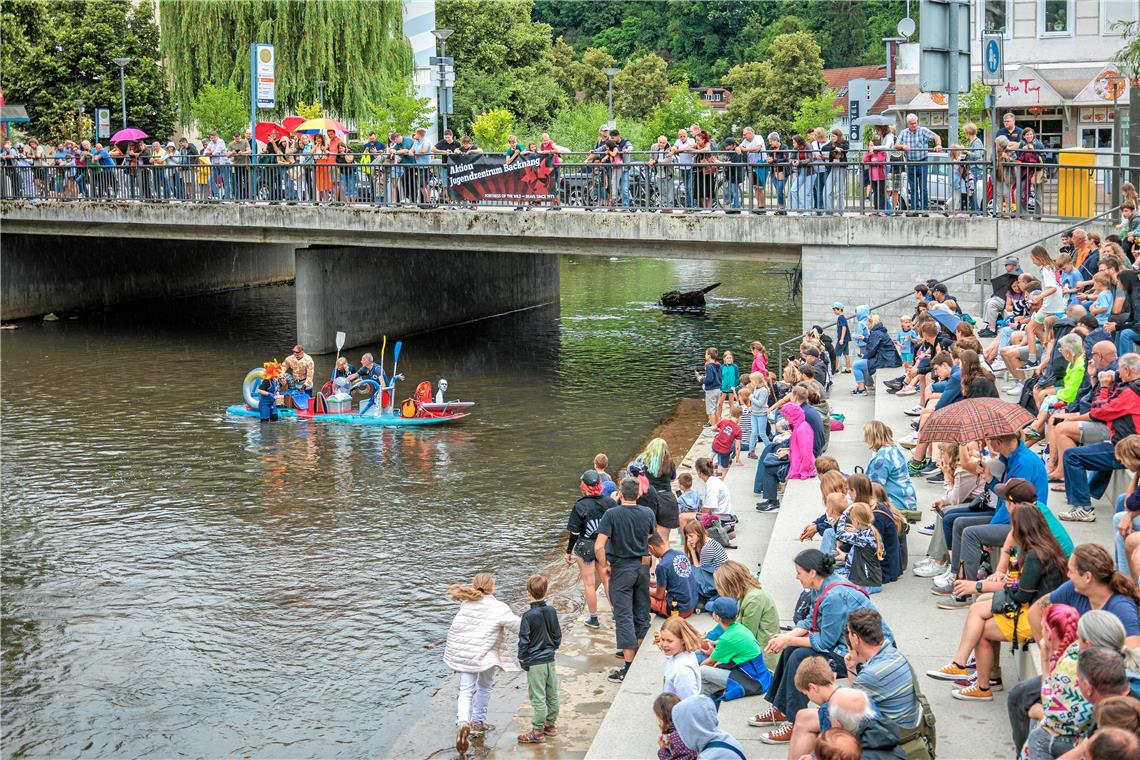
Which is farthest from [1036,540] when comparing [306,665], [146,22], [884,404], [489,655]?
[146,22]

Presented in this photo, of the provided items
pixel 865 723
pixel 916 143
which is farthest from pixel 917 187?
pixel 865 723

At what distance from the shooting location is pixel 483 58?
7344 cm

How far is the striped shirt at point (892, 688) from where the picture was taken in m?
8.02

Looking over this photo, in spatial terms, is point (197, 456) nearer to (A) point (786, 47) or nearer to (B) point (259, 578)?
(B) point (259, 578)

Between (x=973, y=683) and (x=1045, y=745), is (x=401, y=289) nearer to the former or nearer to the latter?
(x=973, y=683)

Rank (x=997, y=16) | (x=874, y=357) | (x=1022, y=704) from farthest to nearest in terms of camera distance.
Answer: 1. (x=997, y=16)
2. (x=874, y=357)
3. (x=1022, y=704)

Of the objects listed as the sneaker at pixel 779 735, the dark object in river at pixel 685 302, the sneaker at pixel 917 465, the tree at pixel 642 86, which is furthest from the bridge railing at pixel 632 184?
the tree at pixel 642 86

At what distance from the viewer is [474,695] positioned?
1111 centimetres

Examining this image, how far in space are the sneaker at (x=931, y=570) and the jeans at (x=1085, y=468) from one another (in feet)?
4.77

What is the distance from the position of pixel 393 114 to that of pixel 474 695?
42.9m

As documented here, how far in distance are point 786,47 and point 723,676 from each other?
71006mm

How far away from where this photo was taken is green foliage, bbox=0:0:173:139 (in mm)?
54469

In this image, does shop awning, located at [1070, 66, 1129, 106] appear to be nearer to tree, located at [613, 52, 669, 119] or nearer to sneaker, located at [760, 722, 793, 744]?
sneaker, located at [760, 722, 793, 744]

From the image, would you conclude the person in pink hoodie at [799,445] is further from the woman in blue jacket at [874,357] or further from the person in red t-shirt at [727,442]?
the woman in blue jacket at [874,357]
